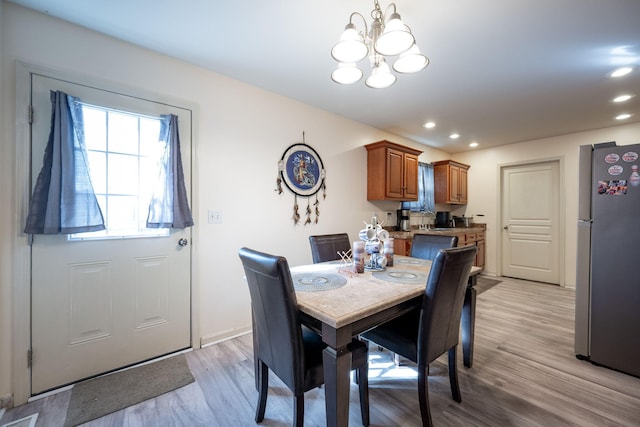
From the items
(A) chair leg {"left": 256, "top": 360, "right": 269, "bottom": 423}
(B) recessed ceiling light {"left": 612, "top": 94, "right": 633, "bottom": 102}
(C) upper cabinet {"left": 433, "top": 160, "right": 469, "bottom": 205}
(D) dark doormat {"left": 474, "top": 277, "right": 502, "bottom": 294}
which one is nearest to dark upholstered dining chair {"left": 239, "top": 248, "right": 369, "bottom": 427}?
(A) chair leg {"left": 256, "top": 360, "right": 269, "bottom": 423}

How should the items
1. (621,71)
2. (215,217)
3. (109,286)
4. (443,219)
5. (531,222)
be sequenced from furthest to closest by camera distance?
(443,219)
(531,222)
(215,217)
(621,71)
(109,286)

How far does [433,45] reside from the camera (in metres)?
1.93

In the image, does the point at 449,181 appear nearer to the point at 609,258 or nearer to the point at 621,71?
the point at 621,71

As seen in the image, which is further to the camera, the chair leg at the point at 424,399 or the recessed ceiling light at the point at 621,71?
the recessed ceiling light at the point at 621,71

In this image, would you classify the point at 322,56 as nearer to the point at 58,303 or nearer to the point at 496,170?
the point at 58,303

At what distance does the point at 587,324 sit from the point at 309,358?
7.65ft

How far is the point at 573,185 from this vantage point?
402 centimetres

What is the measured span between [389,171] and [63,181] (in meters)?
3.31

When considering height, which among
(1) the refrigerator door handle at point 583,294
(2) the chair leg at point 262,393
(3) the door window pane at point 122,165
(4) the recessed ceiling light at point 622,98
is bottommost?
(2) the chair leg at point 262,393

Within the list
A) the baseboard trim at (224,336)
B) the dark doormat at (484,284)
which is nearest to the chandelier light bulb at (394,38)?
the baseboard trim at (224,336)

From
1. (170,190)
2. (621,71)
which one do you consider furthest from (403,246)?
(170,190)

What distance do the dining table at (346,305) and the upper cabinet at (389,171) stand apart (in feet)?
6.03

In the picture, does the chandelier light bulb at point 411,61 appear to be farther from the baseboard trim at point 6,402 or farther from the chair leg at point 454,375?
the baseboard trim at point 6,402

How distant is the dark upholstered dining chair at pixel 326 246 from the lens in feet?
7.73
